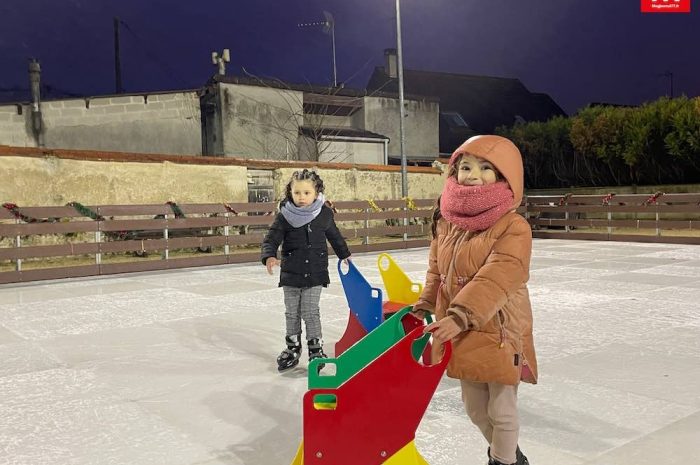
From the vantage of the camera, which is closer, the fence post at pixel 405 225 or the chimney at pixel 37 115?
the fence post at pixel 405 225

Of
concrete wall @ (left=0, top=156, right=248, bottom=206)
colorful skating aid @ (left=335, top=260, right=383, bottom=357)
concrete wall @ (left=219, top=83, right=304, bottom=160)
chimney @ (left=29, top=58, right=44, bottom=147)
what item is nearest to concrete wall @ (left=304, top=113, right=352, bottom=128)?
concrete wall @ (left=219, top=83, right=304, bottom=160)

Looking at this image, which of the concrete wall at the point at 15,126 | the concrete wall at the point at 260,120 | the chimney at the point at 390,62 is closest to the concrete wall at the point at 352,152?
the concrete wall at the point at 260,120

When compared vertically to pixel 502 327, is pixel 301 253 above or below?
above

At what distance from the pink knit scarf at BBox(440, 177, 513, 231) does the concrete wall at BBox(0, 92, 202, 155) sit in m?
19.1

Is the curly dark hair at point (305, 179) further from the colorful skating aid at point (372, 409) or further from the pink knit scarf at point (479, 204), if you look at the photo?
the colorful skating aid at point (372, 409)

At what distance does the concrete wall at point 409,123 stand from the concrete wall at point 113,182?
12587 millimetres

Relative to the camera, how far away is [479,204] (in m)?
2.20

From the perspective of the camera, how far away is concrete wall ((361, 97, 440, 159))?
26.8 meters

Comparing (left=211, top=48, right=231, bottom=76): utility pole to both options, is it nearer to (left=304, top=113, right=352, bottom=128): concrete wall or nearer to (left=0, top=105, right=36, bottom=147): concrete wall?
(left=304, top=113, right=352, bottom=128): concrete wall

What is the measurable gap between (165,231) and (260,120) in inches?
430

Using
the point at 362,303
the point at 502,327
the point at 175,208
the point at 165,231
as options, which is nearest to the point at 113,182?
the point at 175,208

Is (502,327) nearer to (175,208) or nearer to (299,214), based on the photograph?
(299,214)

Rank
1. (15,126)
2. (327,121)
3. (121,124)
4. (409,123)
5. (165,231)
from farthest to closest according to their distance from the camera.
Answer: (409,123)
(327,121)
(121,124)
(15,126)
(165,231)

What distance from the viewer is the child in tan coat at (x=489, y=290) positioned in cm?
210
